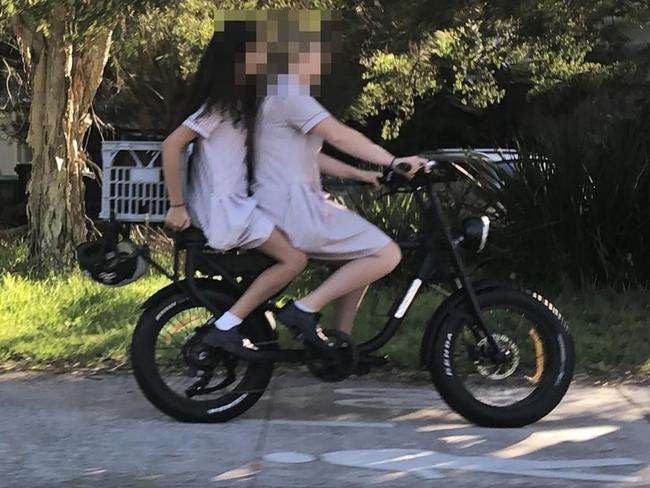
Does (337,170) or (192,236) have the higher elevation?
(337,170)

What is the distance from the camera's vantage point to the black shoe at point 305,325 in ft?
13.5

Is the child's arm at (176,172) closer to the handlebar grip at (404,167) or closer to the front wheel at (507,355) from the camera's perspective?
the handlebar grip at (404,167)

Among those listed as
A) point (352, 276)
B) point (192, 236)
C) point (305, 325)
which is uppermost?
point (192, 236)

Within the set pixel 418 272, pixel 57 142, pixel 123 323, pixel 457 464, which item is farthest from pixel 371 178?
pixel 57 142

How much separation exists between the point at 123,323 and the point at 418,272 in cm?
291

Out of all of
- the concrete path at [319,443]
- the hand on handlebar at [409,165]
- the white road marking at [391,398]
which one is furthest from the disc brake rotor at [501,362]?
the hand on handlebar at [409,165]

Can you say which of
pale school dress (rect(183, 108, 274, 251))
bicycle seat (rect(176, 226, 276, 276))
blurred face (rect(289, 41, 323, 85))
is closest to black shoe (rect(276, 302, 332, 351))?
bicycle seat (rect(176, 226, 276, 276))

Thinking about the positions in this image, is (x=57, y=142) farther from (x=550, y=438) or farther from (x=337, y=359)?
(x=550, y=438)

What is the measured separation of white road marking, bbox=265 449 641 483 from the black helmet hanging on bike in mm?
1181

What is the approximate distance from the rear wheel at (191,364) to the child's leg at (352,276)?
0.33 meters

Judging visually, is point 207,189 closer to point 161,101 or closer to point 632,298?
point 632,298

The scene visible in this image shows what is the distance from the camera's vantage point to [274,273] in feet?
13.6

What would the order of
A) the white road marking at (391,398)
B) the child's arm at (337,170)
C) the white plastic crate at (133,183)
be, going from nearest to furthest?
the child's arm at (337,170), the white road marking at (391,398), the white plastic crate at (133,183)

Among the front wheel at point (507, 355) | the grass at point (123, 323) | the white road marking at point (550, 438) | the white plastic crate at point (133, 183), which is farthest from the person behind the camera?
the grass at point (123, 323)
